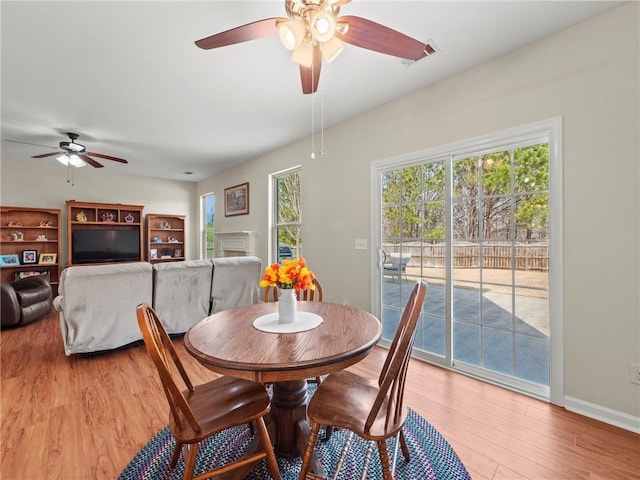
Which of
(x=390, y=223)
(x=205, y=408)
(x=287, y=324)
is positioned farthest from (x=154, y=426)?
(x=390, y=223)

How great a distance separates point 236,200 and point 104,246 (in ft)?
9.23

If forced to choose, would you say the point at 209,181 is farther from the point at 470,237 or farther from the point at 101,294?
the point at 470,237

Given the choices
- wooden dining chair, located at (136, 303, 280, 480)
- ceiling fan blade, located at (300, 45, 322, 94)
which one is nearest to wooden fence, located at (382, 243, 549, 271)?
ceiling fan blade, located at (300, 45, 322, 94)

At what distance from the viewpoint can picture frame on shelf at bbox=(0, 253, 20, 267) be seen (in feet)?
16.0

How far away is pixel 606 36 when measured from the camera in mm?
1807

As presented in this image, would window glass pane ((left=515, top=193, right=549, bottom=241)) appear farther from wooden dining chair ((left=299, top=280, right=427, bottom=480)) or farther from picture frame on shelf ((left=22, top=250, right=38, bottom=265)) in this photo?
picture frame on shelf ((left=22, top=250, right=38, bottom=265))

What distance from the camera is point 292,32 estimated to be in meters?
1.42

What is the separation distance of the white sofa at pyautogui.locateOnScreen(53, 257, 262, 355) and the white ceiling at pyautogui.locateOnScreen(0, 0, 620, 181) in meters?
1.67

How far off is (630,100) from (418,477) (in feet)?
7.96

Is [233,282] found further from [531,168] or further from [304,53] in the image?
[531,168]

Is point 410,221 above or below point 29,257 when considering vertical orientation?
above

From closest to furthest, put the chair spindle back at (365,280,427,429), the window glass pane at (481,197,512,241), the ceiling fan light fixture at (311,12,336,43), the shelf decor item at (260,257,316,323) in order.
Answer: the chair spindle back at (365,280,427,429) < the ceiling fan light fixture at (311,12,336,43) < the shelf decor item at (260,257,316,323) < the window glass pane at (481,197,512,241)

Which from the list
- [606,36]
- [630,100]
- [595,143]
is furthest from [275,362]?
[606,36]

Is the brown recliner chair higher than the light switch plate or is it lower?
lower
